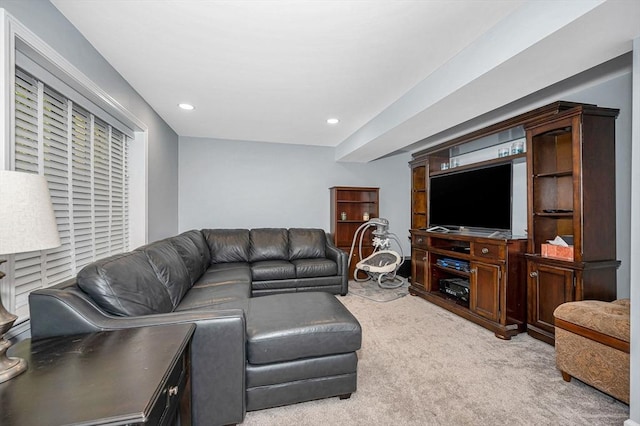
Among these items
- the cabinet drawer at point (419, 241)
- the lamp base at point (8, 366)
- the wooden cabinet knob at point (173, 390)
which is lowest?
the wooden cabinet knob at point (173, 390)

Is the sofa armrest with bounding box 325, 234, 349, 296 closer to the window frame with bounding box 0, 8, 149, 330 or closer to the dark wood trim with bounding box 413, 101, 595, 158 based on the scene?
the dark wood trim with bounding box 413, 101, 595, 158

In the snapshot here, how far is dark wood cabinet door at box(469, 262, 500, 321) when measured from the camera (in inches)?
105

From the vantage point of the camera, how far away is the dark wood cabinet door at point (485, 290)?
2.68m

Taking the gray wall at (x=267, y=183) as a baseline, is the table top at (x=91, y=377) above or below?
below

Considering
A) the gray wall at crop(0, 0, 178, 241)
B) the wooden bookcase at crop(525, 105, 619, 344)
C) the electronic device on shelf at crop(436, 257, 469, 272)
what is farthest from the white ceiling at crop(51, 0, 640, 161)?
the electronic device on shelf at crop(436, 257, 469, 272)

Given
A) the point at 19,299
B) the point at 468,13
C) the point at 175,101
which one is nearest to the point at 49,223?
the point at 19,299

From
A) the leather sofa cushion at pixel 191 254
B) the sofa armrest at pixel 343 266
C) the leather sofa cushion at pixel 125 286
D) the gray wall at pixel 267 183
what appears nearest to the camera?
the leather sofa cushion at pixel 125 286

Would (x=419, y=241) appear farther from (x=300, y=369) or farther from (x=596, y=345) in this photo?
(x=300, y=369)

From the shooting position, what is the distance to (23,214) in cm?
84

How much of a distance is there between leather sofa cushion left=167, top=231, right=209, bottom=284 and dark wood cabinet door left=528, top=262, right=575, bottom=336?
10.8ft

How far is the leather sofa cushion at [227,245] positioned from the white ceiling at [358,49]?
187 cm

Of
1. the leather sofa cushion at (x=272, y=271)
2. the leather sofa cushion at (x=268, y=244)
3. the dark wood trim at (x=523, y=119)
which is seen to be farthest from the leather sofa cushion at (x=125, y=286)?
the dark wood trim at (x=523, y=119)

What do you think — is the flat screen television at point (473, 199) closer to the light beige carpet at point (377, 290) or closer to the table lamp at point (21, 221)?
the light beige carpet at point (377, 290)

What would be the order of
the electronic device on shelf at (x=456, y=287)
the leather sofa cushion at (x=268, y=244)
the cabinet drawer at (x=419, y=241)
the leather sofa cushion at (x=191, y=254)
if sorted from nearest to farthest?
the leather sofa cushion at (x=191, y=254)
the electronic device on shelf at (x=456, y=287)
the cabinet drawer at (x=419, y=241)
the leather sofa cushion at (x=268, y=244)
